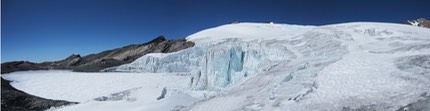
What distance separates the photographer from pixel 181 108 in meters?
14.0

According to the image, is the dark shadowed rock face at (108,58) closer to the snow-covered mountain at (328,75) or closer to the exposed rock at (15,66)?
the exposed rock at (15,66)

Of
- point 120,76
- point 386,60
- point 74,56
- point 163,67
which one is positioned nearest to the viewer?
point 386,60

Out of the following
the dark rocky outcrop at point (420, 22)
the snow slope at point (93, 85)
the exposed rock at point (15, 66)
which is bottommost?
the snow slope at point (93, 85)

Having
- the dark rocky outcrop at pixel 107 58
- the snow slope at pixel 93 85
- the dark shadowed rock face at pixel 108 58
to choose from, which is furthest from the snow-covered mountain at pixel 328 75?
the dark shadowed rock face at pixel 108 58

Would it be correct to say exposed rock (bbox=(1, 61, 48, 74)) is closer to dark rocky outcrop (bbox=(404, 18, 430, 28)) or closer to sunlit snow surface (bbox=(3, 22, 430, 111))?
sunlit snow surface (bbox=(3, 22, 430, 111))

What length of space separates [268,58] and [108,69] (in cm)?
2684

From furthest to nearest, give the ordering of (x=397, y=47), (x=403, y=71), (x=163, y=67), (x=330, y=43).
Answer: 1. (x=163, y=67)
2. (x=330, y=43)
3. (x=397, y=47)
4. (x=403, y=71)

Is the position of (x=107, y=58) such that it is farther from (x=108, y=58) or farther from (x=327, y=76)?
(x=327, y=76)

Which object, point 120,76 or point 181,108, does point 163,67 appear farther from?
point 181,108

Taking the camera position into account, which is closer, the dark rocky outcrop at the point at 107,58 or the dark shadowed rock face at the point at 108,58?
the dark rocky outcrop at the point at 107,58

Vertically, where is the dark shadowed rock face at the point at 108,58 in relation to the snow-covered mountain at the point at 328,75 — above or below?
above

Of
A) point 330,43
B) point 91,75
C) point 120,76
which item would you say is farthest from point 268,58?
point 91,75

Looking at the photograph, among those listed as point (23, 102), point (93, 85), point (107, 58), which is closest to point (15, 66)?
point (107, 58)

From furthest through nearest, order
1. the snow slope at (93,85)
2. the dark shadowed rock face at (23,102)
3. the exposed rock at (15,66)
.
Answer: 1. the exposed rock at (15,66)
2. the dark shadowed rock face at (23,102)
3. the snow slope at (93,85)
